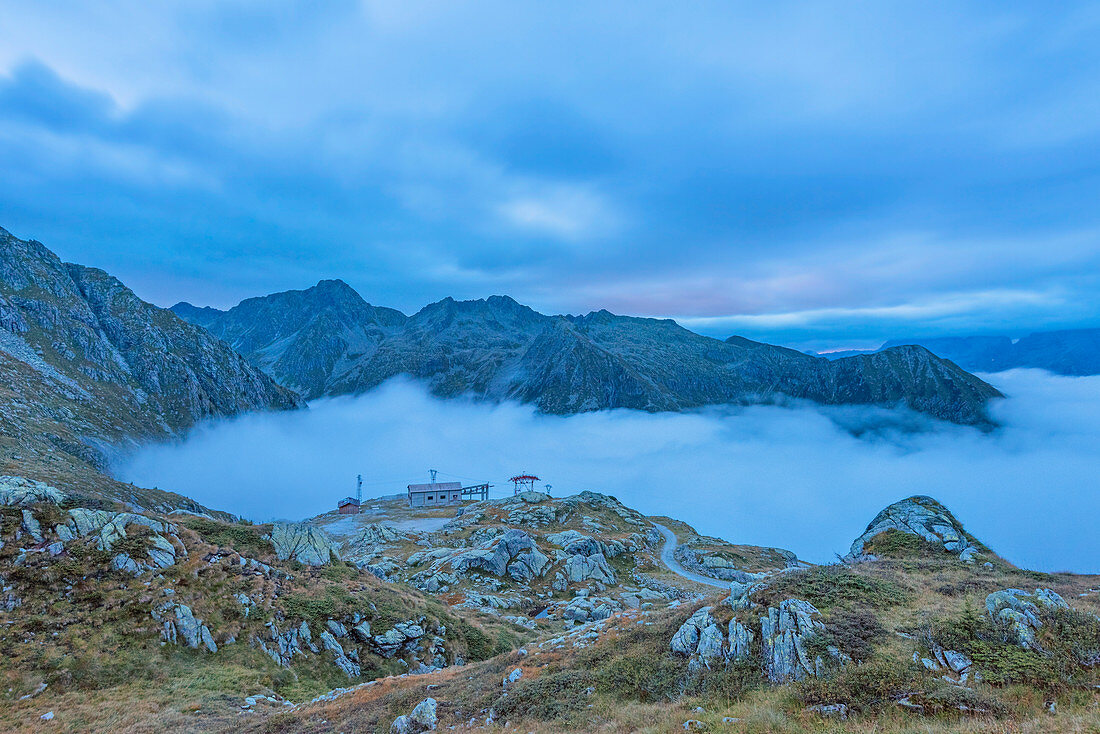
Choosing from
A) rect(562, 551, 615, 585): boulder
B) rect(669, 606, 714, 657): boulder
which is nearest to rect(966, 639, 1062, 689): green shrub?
rect(669, 606, 714, 657): boulder

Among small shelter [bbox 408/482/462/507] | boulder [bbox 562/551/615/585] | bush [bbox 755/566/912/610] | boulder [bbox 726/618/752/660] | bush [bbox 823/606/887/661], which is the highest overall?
bush [bbox 823/606/887/661]

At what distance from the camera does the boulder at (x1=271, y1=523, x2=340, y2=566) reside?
38.1 m

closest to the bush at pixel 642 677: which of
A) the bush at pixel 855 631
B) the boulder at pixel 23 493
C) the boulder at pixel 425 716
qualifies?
the bush at pixel 855 631

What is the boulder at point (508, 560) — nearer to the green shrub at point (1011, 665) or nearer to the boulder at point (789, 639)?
the boulder at point (789, 639)

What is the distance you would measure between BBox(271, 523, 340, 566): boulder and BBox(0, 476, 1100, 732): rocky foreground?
0.24m

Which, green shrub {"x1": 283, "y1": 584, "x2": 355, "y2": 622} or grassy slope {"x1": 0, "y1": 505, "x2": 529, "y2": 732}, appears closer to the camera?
grassy slope {"x1": 0, "y1": 505, "x2": 529, "y2": 732}

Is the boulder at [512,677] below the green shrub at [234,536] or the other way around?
below

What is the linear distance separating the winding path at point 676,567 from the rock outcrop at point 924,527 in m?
24.3

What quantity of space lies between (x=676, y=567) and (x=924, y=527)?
1758 inches

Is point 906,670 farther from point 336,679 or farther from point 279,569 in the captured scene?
point 279,569

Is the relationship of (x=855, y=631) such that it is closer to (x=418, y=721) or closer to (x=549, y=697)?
(x=549, y=697)

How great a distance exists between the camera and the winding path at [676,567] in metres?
67.4

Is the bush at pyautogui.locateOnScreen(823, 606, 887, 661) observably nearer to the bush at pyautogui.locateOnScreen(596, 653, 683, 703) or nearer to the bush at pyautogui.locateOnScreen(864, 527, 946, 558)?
the bush at pyautogui.locateOnScreen(596, 653, 683, 703)

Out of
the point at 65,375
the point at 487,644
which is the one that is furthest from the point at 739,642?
→ the point at 65,375
